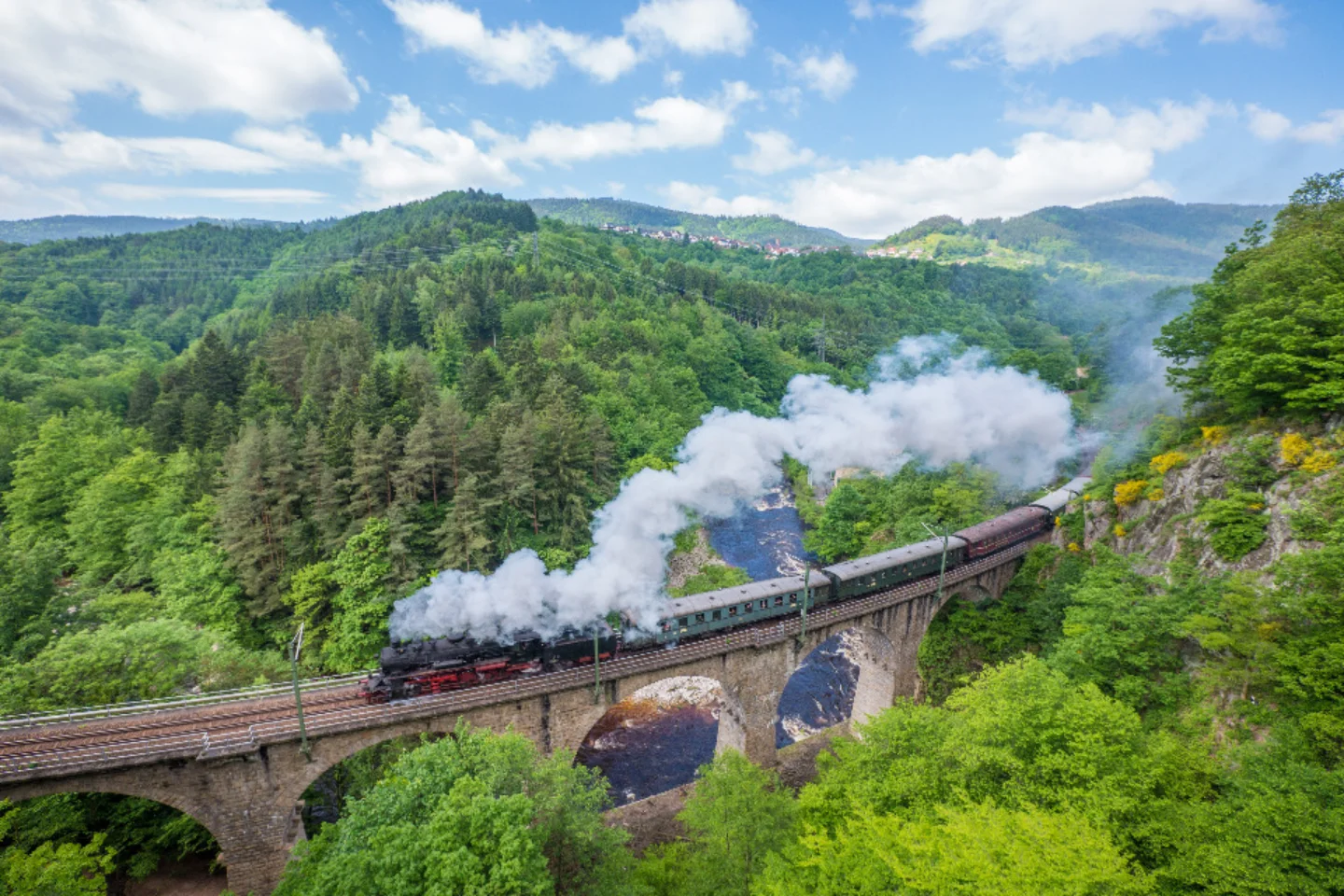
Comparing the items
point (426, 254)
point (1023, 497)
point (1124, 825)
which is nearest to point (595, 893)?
point (1124, 825)

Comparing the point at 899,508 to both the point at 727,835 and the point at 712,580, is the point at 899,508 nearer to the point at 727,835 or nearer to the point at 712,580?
the point at 712,580

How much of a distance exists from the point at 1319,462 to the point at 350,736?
41.8m

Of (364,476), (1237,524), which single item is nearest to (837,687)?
(1237,524)

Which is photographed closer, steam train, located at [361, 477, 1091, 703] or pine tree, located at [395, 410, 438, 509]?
steam train, located at [361, 477, 1091, 703]

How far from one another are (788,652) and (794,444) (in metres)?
12.3

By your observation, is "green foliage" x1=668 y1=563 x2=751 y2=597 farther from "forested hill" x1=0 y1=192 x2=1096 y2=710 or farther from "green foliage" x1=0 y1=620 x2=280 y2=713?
"green foliage" x1=0 y1=620 x2=280 y2=713

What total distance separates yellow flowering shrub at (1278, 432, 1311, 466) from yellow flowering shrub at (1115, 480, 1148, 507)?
736cm

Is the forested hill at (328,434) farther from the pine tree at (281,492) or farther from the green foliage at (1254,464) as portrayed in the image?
the green foliage at (1254,464)

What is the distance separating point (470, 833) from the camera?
1569 cm

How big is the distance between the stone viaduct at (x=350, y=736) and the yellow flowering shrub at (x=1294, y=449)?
60.5 ft

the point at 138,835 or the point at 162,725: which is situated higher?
the point at 162,725

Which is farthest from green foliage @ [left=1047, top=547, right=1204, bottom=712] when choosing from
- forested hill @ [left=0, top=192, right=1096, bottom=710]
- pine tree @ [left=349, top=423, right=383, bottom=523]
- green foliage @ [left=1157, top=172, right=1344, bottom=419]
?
pine tree @ [left=349, top=423, right=383, bottom=523]

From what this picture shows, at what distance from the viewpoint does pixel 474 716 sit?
85.4 feet

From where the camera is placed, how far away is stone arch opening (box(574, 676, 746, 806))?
1335 inches
